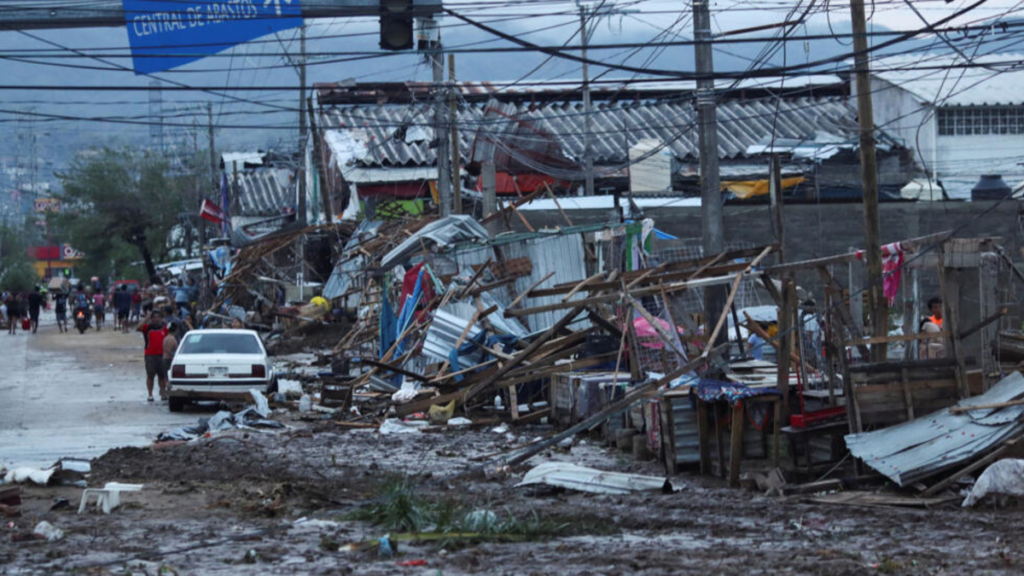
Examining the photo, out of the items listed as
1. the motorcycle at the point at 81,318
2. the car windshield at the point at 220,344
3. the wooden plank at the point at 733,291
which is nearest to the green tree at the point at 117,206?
the motorcycle at the point at 81,318

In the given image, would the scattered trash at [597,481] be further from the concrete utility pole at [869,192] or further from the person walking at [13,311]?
the person walking at [13,311]

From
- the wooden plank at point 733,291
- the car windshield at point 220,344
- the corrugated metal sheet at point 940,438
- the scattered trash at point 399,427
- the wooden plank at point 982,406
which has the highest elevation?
the wooden plank at point 733,291

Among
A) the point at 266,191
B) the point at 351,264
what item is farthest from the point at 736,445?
the point at 266,191

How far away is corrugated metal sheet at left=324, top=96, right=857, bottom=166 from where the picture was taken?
38.8 metres

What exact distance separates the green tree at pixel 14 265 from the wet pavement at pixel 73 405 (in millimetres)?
39447

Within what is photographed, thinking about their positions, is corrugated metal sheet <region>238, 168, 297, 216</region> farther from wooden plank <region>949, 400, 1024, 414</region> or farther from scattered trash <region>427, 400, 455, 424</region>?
wooden plank <region>949, 400, 1024, 414</region>

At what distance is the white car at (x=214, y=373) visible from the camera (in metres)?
20.6

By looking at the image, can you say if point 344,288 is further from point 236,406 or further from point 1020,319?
point 1020,319

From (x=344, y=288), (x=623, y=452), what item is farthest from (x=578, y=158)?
(x=623, y=452)

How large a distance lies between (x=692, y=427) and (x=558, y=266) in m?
11.8

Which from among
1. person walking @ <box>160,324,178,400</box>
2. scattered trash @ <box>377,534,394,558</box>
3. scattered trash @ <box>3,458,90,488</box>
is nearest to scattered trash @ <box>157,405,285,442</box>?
scattered trash @ <box>3,458,90,488</box>

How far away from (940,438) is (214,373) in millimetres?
13350

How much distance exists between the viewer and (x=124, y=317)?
1869 inches

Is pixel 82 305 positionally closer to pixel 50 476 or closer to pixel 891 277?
pixel 50 476
